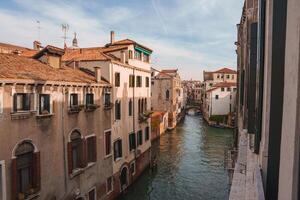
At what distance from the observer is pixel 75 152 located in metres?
13.6

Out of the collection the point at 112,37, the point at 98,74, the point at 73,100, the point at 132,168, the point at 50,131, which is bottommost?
the point at 132,168

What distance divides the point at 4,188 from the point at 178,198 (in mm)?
12155

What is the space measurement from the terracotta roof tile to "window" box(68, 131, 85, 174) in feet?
9.39

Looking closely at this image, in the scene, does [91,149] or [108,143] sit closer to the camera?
[91,149]

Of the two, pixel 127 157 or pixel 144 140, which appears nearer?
pixel 127 157

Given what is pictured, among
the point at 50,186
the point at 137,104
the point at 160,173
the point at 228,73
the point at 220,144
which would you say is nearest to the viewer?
the point at 50,186

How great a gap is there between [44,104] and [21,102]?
119 cm

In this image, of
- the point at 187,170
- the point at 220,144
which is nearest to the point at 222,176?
the point at 187,170

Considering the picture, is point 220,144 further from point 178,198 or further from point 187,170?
point 178,198

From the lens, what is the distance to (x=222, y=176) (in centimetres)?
2270

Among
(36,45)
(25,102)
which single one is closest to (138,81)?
(36,45)

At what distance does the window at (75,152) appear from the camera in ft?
42.6

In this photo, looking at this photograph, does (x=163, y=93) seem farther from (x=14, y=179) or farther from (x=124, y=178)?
(x=14, y=179)

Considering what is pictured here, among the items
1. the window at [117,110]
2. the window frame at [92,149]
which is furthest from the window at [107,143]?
the window at [117,110]
